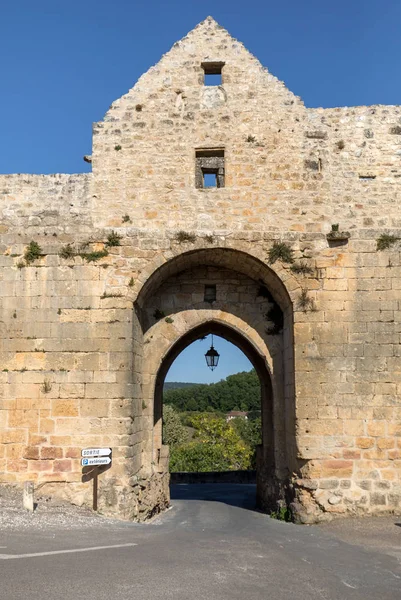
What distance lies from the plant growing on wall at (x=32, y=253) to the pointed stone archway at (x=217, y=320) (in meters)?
1.82

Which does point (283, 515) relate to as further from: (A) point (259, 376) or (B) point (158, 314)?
(B) point (158, 314)

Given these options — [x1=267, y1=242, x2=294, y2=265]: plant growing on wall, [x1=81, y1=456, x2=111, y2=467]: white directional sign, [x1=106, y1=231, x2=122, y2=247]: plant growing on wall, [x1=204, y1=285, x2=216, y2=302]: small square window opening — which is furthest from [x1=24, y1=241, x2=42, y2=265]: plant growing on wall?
[x1=267, y1=242, x2=294, y2=265]: plant growing on wall

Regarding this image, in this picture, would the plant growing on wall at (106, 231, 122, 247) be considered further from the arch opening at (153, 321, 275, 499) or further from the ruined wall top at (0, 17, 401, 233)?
the arch opening at (153, 321, 275, 499)

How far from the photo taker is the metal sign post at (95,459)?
8.18 m

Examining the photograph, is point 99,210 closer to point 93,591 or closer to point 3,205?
point 3,205

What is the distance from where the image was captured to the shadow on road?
1260cm

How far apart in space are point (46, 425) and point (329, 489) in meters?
4.34

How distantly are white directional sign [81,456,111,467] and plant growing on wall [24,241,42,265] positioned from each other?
318cm

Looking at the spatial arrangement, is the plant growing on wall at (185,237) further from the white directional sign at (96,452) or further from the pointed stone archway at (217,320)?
the white directional sign at (96,452)

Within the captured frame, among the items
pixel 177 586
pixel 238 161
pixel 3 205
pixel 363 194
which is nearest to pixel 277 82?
pixel 238 161

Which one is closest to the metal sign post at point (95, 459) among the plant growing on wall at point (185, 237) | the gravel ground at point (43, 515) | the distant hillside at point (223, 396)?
the gravel ground at point (43, 515)

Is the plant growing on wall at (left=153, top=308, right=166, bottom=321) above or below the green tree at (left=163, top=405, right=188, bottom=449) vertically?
above

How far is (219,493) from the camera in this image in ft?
48.3

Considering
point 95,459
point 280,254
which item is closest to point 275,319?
point 280,254
